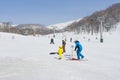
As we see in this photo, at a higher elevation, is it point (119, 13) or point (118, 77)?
point (119, 13)

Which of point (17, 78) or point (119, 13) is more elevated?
point (119, 13)

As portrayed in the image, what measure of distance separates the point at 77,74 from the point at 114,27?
539 feet

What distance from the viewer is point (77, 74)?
12156 mm

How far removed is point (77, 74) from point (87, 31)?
16418cm

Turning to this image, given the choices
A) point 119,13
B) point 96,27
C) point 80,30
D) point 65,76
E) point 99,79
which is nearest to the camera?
point 99,79

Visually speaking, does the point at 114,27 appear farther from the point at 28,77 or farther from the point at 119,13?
the point at 28,77

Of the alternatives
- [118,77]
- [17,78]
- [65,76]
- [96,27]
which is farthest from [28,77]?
[96,27]

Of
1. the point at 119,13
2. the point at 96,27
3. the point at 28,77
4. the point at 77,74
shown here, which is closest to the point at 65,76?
the point at 77,74

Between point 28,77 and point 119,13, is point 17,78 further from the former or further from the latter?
point 119,13

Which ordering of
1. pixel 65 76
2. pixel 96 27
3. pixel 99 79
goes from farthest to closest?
1. pixel 96 27
2. pixel 65 76
3. pixel 99 79

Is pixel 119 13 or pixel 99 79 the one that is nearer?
pixel 99 79

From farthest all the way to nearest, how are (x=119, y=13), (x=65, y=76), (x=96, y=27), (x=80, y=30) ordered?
(x=119, y=13)
(x=80, y=30)
(x=96, y=27)
(x=65, y=76)

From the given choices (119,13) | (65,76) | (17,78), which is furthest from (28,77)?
(119,13)

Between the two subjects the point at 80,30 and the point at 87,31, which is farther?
the point at 80,30
